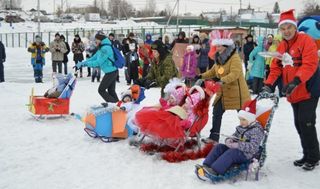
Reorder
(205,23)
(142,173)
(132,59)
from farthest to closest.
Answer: (205,23) → (132,59) → (142,173)

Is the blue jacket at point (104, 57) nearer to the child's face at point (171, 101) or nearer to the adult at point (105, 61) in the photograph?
the adult at point (105, 61)

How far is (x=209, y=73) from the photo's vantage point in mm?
6312

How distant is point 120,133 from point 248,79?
24.2 feet

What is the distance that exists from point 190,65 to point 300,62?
25.6 ft

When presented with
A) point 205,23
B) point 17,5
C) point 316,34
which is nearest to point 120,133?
point 316,34

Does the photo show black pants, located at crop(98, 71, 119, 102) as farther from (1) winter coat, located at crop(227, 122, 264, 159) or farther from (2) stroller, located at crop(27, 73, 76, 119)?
(1) winter coat, located at crop(227, 122, 264, 159)

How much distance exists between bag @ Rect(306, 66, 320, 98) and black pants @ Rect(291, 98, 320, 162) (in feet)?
0.26

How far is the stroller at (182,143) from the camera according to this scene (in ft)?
18.1

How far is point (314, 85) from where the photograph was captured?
16.6ft

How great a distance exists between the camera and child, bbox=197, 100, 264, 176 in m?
4.66

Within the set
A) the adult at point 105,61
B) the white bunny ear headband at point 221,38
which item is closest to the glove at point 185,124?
the white bunny ear headband at point 221,38

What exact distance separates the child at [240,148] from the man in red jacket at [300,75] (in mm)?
504

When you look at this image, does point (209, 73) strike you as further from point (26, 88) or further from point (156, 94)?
point (26, 88)

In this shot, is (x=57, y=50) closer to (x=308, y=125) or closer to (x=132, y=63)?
(x=132, y=63)
